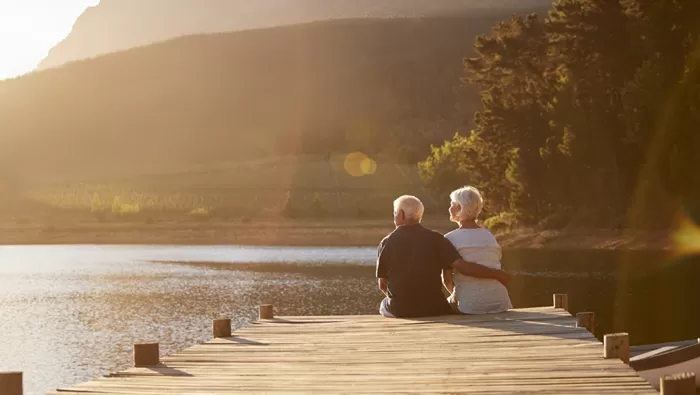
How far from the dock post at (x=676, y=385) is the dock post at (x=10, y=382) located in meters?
3.73

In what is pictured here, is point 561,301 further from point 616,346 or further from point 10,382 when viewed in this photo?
point 10,382

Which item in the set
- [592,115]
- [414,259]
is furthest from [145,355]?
[592,115]

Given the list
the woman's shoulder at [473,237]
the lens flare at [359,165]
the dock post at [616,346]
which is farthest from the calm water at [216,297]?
the lens flare at [359,165]

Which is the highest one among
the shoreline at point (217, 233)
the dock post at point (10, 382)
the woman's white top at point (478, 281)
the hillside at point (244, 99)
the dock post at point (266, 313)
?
the hillside at point (244, 99)

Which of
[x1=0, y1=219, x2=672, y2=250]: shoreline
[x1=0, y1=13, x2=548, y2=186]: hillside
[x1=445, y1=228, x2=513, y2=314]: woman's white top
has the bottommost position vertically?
[x1=445, y1=228, x2=513, y2=314]: woman's white top

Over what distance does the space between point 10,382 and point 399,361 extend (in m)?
2.95

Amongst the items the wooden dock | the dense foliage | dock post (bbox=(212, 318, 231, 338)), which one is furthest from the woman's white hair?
the dense foliage

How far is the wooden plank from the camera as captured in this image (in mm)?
7281

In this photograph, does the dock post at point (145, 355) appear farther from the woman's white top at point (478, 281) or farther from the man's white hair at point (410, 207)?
the woman's white top at point (478, 281)

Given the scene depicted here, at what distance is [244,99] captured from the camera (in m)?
172

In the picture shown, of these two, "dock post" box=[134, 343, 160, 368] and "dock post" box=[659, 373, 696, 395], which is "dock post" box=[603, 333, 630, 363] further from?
"dock post" box=[134, 343, 160, 368]

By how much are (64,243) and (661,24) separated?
2357 inches

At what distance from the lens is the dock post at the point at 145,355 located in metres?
8.46

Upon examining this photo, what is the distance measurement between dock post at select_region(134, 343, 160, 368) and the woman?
11.3 ft
